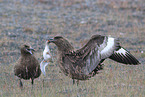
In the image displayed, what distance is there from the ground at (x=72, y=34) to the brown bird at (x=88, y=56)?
0.29 m

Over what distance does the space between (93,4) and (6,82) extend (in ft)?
34.7

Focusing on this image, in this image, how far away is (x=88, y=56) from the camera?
558cm

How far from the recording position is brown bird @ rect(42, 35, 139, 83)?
17.6 feet

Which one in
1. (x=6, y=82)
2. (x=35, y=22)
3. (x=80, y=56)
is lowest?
(x=6, y=82)

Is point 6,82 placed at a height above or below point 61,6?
below

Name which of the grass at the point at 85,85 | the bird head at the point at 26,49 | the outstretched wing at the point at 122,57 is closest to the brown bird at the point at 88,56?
the outstretched wing at the point at 122,57

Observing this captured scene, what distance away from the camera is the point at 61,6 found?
15570 millimetres

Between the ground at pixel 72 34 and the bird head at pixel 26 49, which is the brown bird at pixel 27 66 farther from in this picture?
the ground at pixel 72 34

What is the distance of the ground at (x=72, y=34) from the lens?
18.4 ft

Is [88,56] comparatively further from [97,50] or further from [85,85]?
[85,85]

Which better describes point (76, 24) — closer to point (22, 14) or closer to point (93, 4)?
point (22, 14)

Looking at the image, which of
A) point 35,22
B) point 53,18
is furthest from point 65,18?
point 35,22

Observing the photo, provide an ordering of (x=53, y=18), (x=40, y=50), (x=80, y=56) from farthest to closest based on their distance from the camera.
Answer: (x=53, y=18) → (x=40, y=50) → (x=80, y=56)

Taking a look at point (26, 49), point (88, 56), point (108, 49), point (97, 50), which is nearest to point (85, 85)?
point (88, 56)
